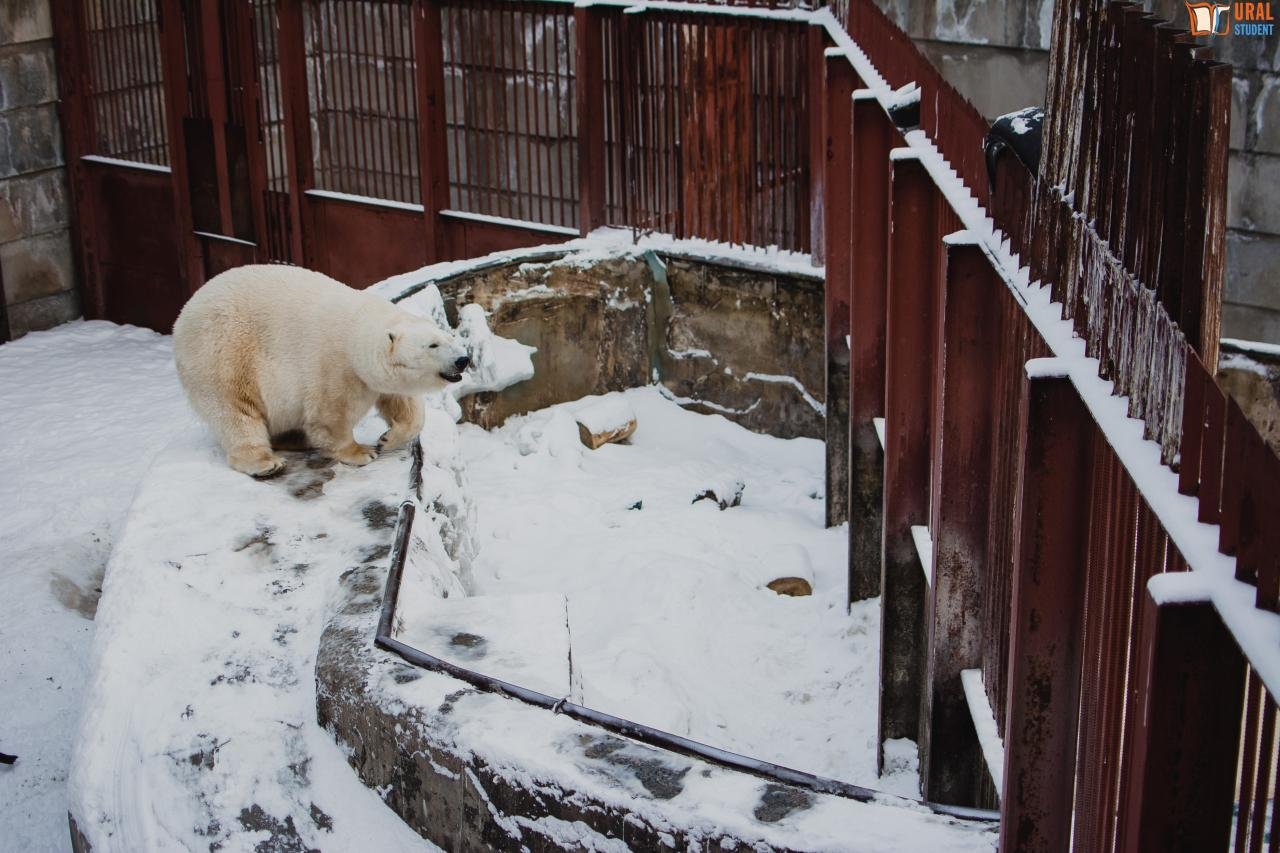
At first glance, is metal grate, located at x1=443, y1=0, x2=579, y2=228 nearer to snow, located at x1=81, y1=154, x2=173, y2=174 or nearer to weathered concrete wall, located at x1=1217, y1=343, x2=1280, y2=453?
snow, located at x1=81, y1=154, x2=173, y2=174

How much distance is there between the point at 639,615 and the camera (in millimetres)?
5395

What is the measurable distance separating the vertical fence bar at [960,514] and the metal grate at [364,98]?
20.4 feet

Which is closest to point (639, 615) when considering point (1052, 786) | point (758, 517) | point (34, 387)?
point (758, 517)

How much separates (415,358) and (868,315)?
159 cm

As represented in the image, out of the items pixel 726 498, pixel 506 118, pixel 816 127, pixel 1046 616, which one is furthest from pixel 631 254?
pixel 1046 616

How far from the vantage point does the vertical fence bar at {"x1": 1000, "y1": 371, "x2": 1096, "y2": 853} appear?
2.27 meters

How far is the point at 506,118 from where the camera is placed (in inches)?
344

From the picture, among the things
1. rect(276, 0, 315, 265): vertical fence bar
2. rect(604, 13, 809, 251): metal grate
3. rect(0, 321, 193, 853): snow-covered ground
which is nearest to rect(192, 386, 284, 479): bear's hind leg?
rect(0, 321, 193, 853): snow-covered ground

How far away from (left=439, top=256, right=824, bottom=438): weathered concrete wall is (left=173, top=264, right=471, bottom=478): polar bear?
1.91 metres

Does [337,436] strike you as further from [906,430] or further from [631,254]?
[631,254]

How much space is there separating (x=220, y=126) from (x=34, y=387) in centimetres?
214

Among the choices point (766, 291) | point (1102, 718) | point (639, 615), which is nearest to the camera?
point (1102, 718)

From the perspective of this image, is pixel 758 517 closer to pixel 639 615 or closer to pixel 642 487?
pixel 642 487

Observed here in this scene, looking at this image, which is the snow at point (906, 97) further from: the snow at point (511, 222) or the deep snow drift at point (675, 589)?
the snow at point (511, 222)
